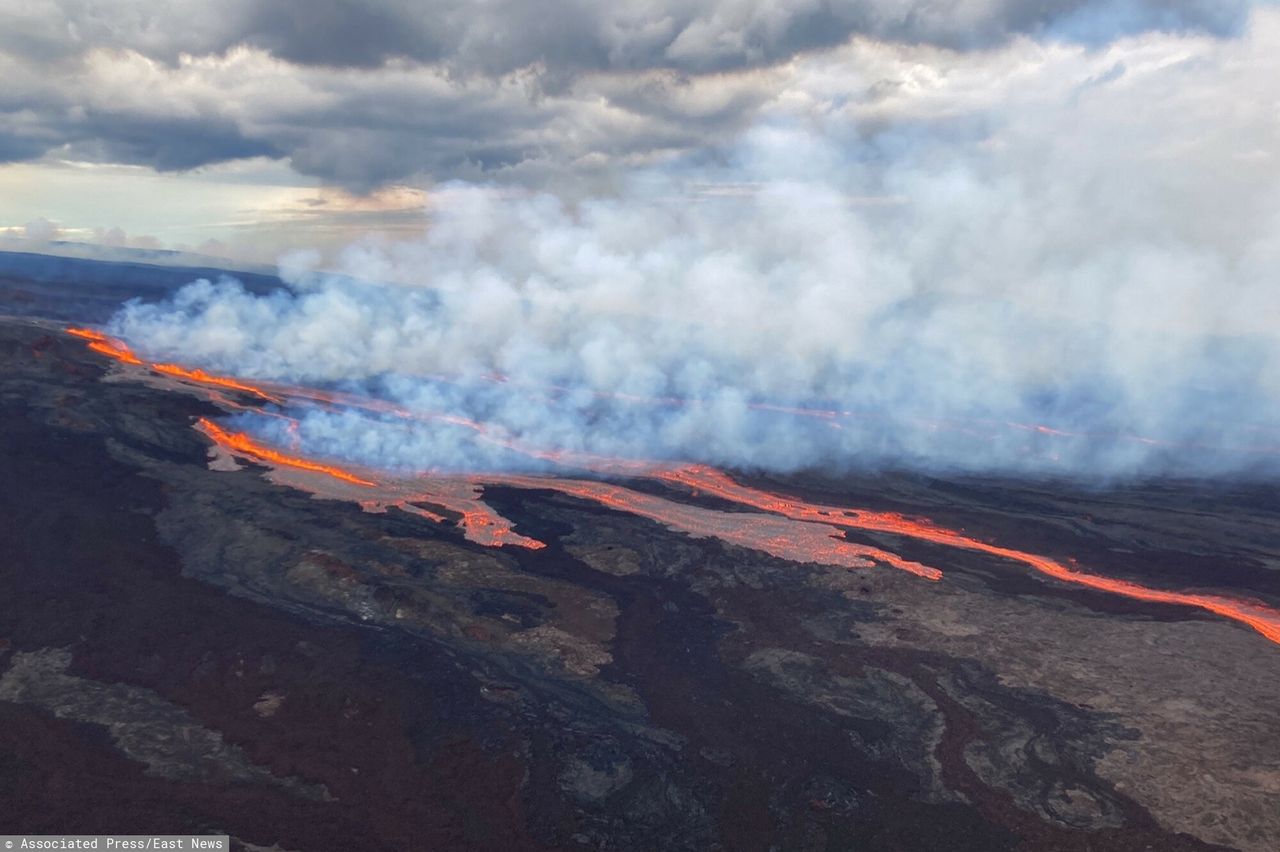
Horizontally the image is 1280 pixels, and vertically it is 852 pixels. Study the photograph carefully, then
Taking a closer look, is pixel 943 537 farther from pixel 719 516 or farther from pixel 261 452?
pixel 261 452

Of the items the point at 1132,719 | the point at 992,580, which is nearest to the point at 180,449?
the point at 992,580

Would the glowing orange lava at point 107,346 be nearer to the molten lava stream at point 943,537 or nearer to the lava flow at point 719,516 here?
the lava flow at point 719,516

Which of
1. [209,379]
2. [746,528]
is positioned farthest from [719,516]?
[209,379]

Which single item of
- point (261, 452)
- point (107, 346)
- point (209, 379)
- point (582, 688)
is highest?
point (107, 346)

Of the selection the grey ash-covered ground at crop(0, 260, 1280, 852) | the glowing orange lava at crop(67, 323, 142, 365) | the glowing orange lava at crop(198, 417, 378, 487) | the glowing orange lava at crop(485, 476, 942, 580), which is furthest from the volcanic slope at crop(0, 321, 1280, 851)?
the glowing orange lava at crop(67, 323, 142, 365)

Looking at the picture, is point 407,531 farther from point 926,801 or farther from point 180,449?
point 926,801

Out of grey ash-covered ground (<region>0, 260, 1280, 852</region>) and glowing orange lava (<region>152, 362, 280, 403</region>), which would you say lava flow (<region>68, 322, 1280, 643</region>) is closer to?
grey ash-covered ground (<region>0, 260, 1280, 852</region>)
